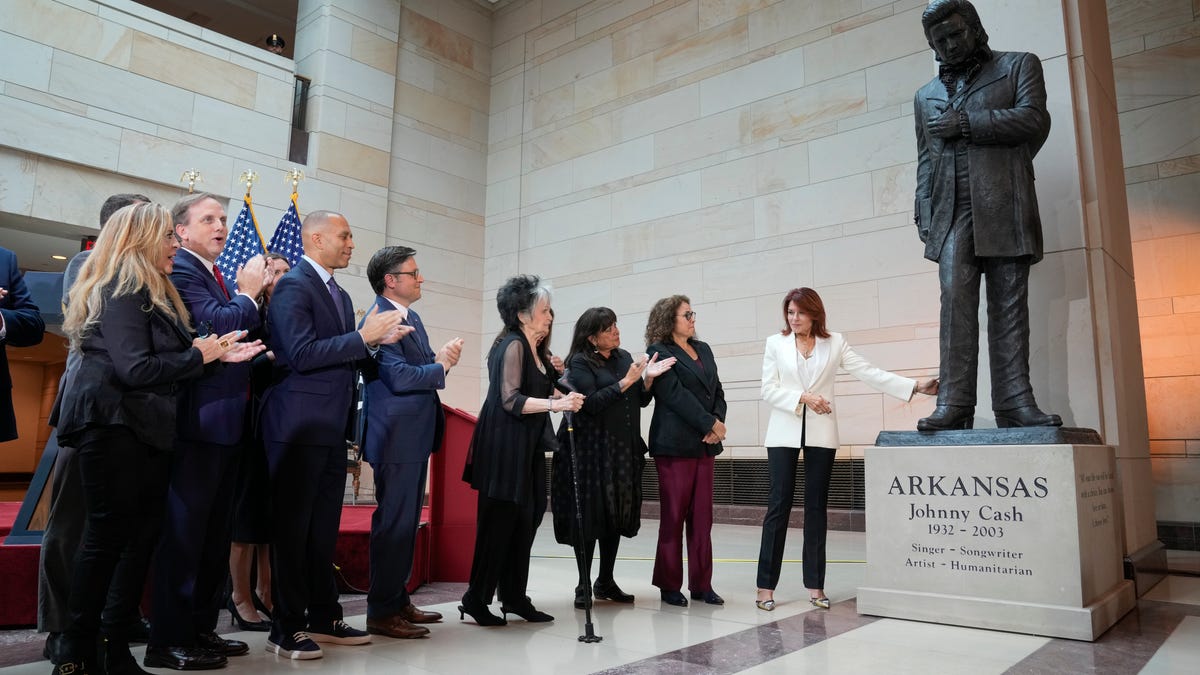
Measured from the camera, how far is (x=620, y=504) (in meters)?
4.34

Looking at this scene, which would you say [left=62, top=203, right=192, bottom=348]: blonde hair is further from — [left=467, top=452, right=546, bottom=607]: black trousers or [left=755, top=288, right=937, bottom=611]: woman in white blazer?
[left=755, top=288, right=937, bottom=611]: woman in white blazer

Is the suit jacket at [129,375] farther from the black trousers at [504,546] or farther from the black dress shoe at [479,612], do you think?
the black dress shoe at [479,612]

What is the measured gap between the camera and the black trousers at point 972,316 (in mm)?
4230

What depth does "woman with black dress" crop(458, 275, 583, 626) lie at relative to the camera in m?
3.78

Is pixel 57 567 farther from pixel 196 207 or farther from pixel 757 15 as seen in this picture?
pixel 757 15

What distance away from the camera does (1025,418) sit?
Result: 411cm

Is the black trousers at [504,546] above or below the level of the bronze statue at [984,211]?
below

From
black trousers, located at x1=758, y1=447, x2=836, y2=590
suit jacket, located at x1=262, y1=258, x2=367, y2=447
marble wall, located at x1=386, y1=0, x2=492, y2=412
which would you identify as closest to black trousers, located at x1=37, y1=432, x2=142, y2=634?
suit jacket, located at x1=262, y1=258, x2=367, y2=447

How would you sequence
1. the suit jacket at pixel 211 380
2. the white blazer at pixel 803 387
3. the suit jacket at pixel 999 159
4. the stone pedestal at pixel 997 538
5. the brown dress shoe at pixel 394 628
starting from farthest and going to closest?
the white blazer at pixel 803 387, the suit jacket at pixel 999 159, the stone pedestal at pixel 997 538, the brown dress shoe at pixel 394 628, the suit jacket at pixel 211 380

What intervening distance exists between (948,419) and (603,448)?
1.85 meters

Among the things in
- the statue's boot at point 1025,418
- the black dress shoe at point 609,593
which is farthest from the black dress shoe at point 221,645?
the statue's boot at point 1025,418

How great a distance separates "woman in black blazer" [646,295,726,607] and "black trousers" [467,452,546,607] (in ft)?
2.89

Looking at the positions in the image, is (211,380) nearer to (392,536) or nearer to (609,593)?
(392,536)

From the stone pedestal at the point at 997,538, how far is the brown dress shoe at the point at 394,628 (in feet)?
7.50
